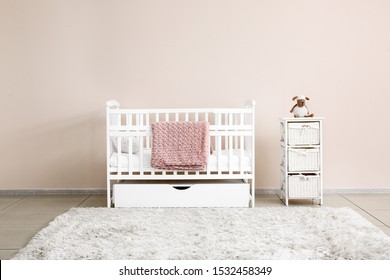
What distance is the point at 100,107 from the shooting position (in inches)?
149

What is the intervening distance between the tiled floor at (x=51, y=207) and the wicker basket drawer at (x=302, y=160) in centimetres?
27

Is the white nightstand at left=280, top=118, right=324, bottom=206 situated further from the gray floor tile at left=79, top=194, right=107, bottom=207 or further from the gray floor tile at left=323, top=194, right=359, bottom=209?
the gray floor tile at left=79, top=194, right=107, bottom=207

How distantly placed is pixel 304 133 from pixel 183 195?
968 millimetres

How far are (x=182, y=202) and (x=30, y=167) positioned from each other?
1427 mm

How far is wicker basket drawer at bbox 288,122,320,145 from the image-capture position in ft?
10.8

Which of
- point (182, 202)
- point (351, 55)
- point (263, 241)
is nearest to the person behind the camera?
point (263, 241)

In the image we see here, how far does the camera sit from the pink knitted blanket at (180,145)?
3.13m

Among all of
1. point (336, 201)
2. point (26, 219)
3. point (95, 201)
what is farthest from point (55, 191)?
point (336, 201)

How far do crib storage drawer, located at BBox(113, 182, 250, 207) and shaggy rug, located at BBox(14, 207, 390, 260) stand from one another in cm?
10

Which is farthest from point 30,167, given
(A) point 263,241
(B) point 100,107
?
(A) point 263,241

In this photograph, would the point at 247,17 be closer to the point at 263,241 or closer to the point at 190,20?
the point at 190,20

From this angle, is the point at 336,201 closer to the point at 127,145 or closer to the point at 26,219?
the point at 127,145

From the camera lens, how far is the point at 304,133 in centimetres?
330

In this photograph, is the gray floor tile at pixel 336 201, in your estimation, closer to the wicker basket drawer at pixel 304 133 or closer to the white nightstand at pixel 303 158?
the white nightstand at pixel 303 158
